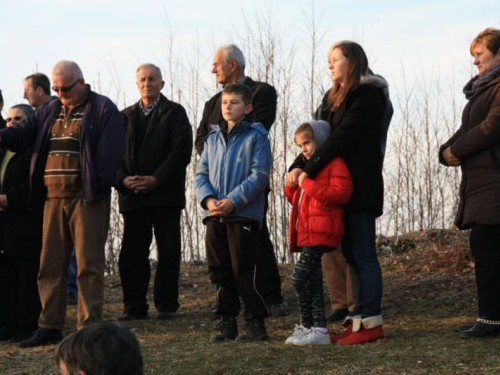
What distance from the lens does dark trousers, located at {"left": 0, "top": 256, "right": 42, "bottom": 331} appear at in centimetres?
670

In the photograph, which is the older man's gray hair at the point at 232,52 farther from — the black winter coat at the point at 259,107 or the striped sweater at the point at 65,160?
the striped sweater at the point at 65,160

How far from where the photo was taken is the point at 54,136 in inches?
249

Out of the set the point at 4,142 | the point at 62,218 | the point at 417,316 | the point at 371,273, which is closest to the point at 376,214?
the point at 371,273

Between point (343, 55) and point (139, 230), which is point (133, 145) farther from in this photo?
point (343, 55)

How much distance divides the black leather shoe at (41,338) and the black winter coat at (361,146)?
227 cm

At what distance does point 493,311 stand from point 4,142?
3.56m

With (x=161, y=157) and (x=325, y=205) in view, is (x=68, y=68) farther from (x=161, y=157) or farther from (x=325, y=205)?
(x=325, y=205)

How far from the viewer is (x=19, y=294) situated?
676 centimetres

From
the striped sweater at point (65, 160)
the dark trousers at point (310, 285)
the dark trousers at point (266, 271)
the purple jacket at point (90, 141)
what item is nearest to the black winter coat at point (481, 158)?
the dark trousers at point (310, 285)

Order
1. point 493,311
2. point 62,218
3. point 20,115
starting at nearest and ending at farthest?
point 493,311 → point 62,218 → point 20,115

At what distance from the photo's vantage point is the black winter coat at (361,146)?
5.52m

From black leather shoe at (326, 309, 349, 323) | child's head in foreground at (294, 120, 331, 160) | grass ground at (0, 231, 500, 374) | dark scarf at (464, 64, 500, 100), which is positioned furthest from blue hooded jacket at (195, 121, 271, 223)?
dark scarf at (464, 64, 500, 100)

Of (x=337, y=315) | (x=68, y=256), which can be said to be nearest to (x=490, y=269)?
(x=337, y=315)

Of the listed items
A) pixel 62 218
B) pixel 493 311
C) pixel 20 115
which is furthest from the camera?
pixel 20 115
